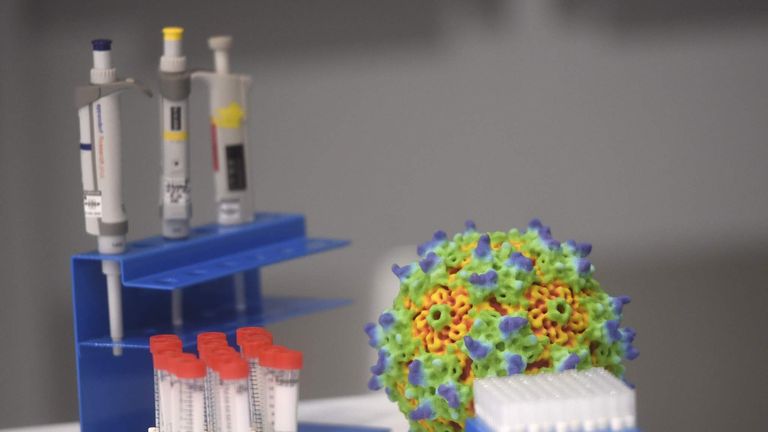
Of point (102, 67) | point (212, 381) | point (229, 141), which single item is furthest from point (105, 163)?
point (212, 381)

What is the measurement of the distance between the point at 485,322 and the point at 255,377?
0.26 m

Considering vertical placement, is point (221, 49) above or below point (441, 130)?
above

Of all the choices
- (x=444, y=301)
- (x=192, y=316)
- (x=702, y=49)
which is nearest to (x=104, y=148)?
(x=192, y=316)

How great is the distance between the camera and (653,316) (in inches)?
131

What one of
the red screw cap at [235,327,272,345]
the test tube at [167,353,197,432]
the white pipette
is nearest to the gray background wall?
the white pipette

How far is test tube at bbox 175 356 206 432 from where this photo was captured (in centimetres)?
132

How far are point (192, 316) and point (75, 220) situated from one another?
184cm

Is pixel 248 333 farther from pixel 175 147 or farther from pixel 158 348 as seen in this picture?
pixel 175 147

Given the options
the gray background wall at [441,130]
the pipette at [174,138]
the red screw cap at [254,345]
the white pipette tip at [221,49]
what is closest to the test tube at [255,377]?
the red screw cap at [254,345]

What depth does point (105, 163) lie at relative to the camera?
1628 millimetres

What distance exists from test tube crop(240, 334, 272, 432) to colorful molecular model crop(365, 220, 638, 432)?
12 cm

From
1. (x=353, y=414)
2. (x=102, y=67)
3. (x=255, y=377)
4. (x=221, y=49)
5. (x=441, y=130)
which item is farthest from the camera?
(x=441, y=130)

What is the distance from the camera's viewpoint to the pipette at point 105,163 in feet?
5.26

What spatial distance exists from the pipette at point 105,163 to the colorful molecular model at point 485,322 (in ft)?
1.21
